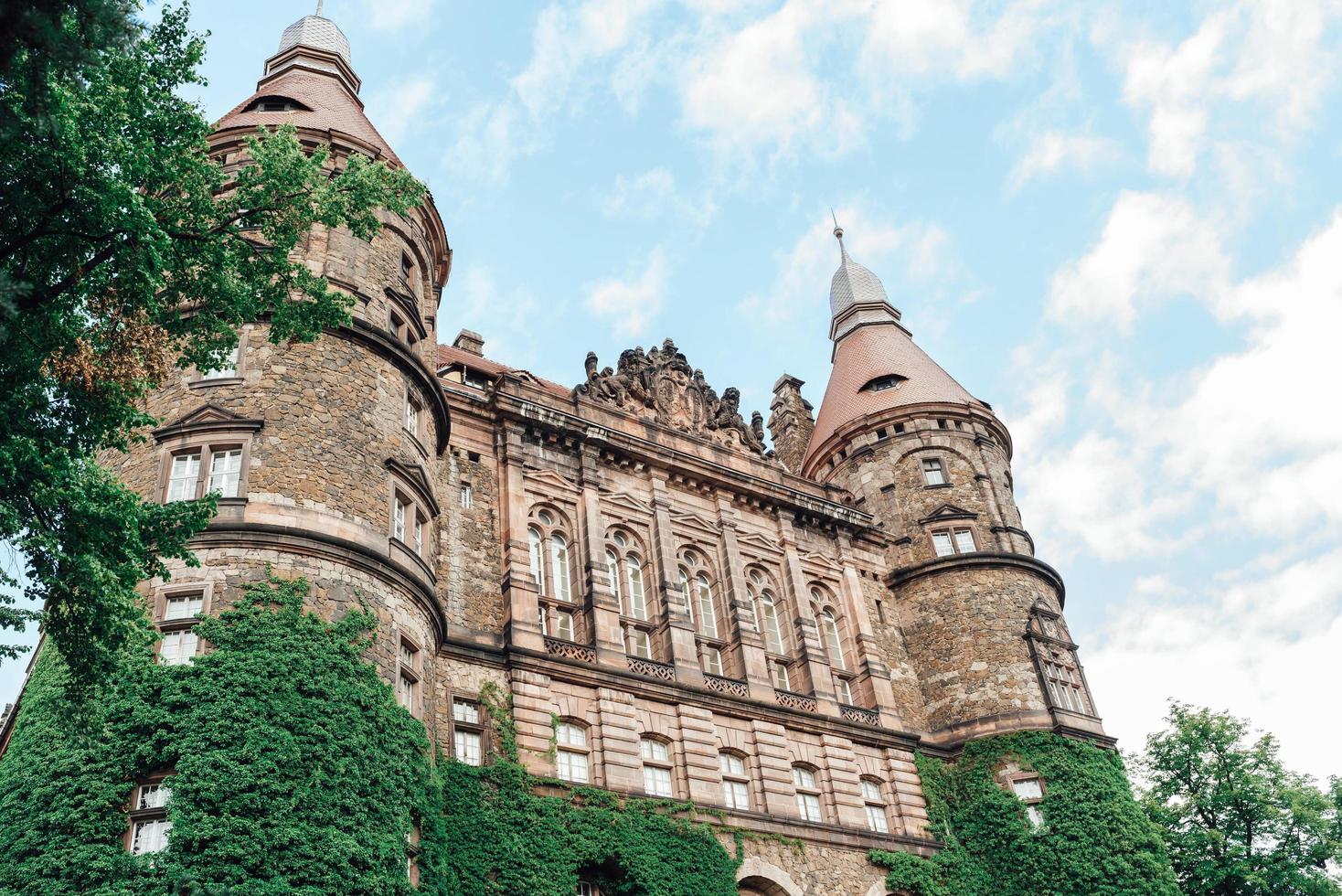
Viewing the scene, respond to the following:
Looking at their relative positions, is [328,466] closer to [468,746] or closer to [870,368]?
[468,746]

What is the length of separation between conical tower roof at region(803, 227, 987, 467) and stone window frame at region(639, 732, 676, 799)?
1654 centimetres

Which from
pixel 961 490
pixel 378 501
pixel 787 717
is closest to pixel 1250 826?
pixel 961 490

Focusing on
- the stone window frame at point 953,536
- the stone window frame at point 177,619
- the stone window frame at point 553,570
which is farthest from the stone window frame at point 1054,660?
the stone window frame at point 177,619

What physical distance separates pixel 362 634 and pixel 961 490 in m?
22.6

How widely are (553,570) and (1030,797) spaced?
13742 millimetres

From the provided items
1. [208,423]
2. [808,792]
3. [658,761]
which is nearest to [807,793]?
[808,792]

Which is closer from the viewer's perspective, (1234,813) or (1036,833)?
(1036,833)

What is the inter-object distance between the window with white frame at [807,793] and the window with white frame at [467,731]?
316 inches

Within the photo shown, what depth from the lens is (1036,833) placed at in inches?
1147

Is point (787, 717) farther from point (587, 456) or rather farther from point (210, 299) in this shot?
point (210, 299)

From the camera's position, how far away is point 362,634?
760 inches

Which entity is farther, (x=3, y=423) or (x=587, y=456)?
(x=587, y=456)

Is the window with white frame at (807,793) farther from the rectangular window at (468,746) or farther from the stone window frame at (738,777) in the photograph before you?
the rectangular window at (468,746)

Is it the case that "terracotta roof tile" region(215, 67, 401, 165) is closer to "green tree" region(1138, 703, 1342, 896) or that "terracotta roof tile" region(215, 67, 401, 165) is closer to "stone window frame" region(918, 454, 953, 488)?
"stone window frame" region(918, 454, 953, 488)
